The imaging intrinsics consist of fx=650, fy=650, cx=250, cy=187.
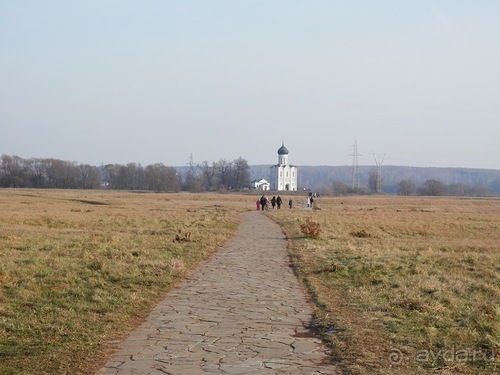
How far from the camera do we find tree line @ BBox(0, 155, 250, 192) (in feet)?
470

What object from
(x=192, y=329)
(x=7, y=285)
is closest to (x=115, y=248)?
(x=7, y=285)

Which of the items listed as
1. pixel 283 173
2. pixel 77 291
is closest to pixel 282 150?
pixel 283 173

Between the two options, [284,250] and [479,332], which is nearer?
[479,332]

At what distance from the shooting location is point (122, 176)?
162750mm

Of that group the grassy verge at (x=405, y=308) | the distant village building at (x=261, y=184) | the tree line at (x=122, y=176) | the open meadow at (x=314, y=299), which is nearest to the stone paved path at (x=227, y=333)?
the open meadow at (x=314, y=299)

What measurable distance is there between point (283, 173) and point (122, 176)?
136ft

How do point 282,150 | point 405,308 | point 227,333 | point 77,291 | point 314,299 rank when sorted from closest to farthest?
point 227,333 < point 405,308 < point 314,299 < point 77,291 < point 282,150

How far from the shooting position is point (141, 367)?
20.8 ft

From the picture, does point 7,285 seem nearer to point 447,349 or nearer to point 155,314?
point 155,314

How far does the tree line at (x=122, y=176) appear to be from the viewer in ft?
470

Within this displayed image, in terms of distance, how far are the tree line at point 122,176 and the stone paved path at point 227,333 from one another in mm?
134803

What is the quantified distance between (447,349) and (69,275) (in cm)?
771

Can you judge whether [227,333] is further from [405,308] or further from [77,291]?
[77,291]

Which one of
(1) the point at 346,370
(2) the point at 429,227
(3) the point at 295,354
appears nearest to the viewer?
(1) the point at 346,370
